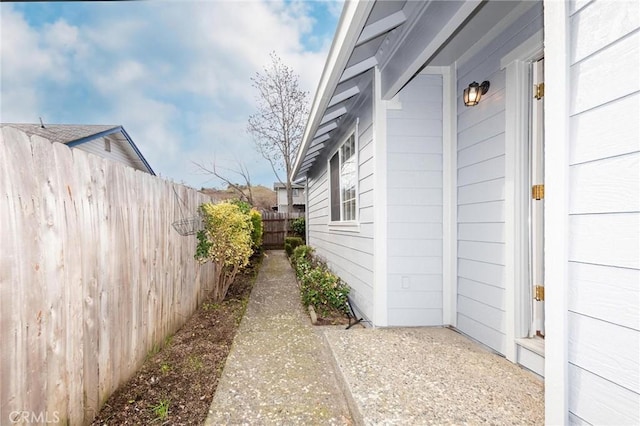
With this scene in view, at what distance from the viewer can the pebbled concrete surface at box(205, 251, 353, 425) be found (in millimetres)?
2117

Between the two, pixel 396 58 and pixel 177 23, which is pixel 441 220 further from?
pixel 177 23

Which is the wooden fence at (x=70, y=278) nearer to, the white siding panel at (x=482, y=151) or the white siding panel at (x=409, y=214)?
the white siding panel at (x=409, y=214)

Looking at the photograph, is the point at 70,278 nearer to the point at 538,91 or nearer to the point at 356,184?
the point at 356,184

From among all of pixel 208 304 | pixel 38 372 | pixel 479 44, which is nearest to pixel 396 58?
pixel 479 44

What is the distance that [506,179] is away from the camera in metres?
2.48

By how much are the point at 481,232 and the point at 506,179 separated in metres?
0.57

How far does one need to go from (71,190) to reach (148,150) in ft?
46.2

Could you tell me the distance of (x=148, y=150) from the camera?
45.7ft

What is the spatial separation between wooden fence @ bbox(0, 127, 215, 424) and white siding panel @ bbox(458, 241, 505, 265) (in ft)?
10.4

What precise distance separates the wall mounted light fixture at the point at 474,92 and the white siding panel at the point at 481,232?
1176 mm

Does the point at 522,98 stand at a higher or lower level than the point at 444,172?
higher

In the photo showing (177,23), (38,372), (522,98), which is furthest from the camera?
(177,23)
